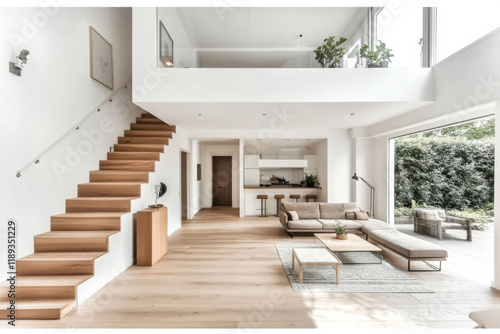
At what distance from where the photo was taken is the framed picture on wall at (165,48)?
14.5ft

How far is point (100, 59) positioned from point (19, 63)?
2.14 meters

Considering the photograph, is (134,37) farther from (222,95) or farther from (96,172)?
(96,172)

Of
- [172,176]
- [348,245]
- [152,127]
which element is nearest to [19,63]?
[152,127]

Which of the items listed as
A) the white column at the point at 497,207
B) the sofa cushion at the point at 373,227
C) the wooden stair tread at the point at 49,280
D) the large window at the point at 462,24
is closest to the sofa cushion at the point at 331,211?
the sofa cushion at the point at 373,227

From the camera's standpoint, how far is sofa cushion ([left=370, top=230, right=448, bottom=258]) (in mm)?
3758

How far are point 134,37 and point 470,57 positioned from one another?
5137 mm

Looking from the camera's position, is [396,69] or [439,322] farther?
[396,69]

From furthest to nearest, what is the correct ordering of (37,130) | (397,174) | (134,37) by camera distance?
(397,174), (134,37), (37,130)

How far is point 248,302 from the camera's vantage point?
2957 mm

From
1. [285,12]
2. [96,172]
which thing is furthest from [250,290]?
[285,12]

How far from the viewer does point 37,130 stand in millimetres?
3570

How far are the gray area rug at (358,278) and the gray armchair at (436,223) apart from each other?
1605 mm

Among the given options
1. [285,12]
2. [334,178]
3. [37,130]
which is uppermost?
[285,12]

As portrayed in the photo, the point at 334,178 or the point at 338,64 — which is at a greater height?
the point at 338,64
